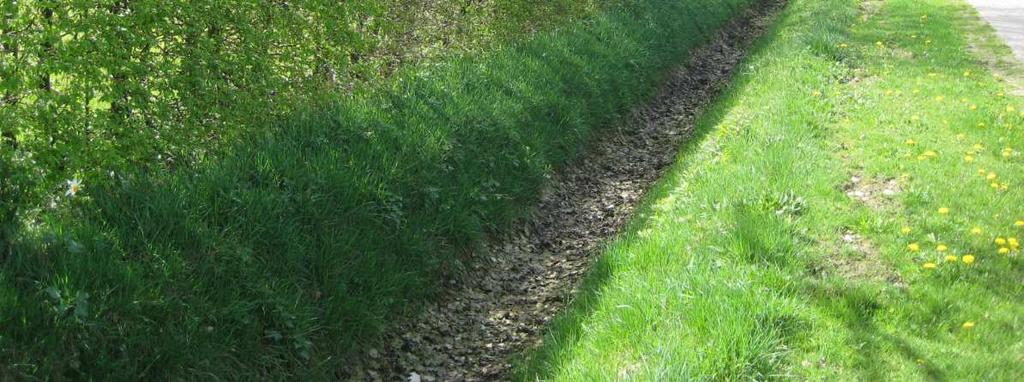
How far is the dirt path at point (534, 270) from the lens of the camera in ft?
16.9

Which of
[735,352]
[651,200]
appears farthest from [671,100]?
[735,352]

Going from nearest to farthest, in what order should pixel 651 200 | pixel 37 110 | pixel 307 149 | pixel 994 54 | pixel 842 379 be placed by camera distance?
pixel 842 379 → pixel 37 110 → pixel 307 149 → pixel 651 200 → pixel 994 54

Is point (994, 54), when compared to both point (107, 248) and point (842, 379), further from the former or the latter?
point (107, 248)

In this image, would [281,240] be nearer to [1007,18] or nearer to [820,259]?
[820,259]

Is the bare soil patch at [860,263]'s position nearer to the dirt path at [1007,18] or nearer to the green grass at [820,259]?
the green grass at [820,259]

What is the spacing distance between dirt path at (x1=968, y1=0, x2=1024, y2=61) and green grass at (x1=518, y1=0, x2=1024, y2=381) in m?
4.83

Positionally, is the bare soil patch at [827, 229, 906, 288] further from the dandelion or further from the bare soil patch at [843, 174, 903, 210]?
the dandelion

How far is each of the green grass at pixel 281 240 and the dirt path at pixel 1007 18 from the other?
965 centimetres

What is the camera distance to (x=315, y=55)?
22.1 ft

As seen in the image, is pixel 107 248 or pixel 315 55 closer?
pixel 107 248

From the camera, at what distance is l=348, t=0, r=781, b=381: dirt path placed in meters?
5.16

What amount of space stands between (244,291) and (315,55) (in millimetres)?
3056

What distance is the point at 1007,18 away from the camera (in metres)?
15.8

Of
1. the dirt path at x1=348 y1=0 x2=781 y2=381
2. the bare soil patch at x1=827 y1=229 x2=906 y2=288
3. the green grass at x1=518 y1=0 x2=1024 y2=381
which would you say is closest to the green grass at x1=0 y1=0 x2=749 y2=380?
the dirt path at x1=348 y1=0 x2=781 y2=381
